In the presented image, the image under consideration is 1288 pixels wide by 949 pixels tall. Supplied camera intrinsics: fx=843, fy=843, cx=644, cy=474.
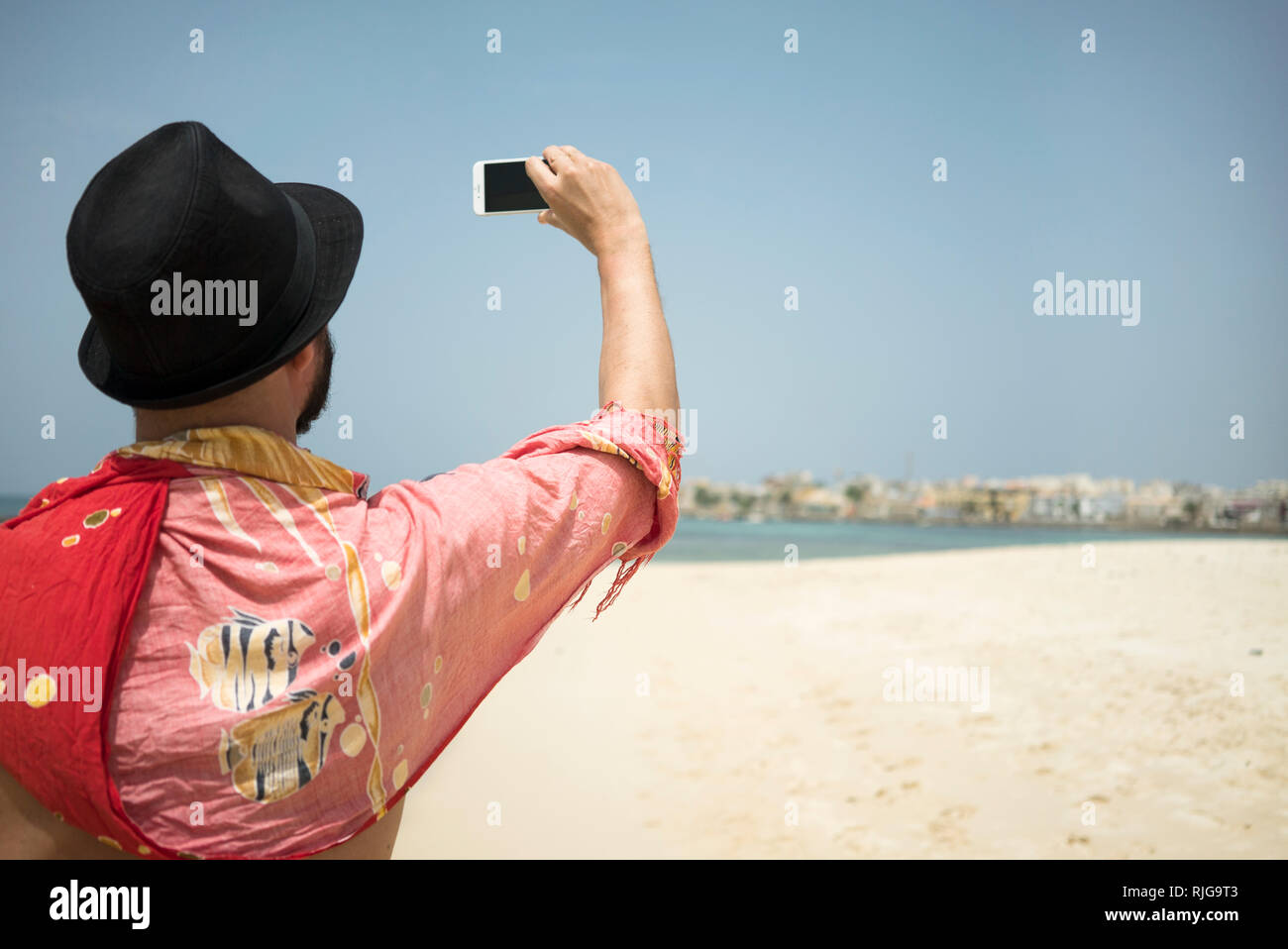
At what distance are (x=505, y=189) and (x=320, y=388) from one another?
53 centimetres

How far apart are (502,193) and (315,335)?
0.59 m

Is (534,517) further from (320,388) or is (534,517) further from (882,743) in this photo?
(882,743)

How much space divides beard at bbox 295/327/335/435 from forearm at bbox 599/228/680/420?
1.06 ft

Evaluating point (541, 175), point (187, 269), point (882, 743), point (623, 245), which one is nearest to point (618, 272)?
point (623, 245)

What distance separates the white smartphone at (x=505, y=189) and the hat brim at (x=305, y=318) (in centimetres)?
38

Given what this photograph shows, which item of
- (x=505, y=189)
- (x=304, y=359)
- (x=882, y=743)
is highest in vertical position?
(x=505, y=189)

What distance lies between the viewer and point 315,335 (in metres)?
0.88

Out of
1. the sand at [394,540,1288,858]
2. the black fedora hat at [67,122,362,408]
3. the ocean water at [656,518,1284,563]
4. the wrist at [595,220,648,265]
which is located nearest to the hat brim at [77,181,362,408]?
the black fedora hat at [67,122,362,408]

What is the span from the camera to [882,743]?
5.88 m

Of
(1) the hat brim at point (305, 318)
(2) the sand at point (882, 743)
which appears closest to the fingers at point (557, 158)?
(1) the hat brim at point (305, 318)
